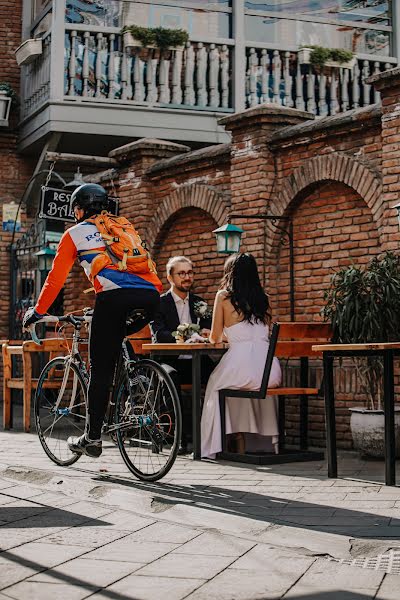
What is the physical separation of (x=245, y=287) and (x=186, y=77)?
24.6 ft

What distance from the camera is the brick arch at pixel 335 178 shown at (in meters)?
9.15

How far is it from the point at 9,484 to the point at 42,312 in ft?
3.86

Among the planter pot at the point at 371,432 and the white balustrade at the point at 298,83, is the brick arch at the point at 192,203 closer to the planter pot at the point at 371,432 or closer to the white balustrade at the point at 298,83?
the planter pot at the point at 371,432

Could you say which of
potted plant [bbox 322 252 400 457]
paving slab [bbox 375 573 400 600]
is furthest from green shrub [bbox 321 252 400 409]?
paving slab [bbox 375 573 400 600]

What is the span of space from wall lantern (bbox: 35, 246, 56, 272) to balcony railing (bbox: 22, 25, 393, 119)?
2.20m

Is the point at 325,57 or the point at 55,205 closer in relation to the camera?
the point at 55,205

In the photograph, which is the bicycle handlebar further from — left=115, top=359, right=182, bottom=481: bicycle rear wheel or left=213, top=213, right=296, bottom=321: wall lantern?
left=213, top=213, right=296, bottom=321: wall lantern

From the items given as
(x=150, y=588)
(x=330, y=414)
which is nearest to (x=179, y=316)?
(x=330, y=414)

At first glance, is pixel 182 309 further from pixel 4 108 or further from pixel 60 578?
pixel 4 108

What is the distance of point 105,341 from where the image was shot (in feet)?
22.6

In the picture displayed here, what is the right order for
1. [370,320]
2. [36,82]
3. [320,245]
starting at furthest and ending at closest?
[36,82] < [320,245] < [370,320]

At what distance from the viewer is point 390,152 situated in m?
8.86

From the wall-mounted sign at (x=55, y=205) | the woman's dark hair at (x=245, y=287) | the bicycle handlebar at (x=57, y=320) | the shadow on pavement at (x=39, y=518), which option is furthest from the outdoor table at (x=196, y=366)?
the wall-mounted sign at (x=55, y=205)

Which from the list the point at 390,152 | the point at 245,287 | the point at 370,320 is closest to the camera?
the point at 370,320
